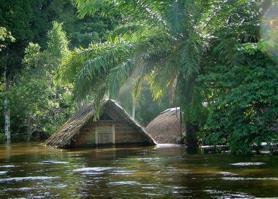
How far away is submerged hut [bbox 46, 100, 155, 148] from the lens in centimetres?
2030

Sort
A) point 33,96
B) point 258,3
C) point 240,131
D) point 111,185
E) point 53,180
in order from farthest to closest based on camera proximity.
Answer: point 33,96 → point 258,3 → point 240,131 → point 53,180 → point 111,185

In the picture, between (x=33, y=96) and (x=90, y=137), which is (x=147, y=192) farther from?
(x=33, y=96)

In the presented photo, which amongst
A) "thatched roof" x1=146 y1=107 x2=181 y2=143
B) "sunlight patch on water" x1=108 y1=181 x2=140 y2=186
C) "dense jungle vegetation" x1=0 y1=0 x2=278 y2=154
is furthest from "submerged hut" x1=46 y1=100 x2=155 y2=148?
"sunlight patch on water" x1=108 y1=181 x2=140 y2=186

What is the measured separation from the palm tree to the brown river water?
3.36 metres

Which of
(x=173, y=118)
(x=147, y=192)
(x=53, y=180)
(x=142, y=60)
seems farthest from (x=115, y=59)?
(x=147, y=192)

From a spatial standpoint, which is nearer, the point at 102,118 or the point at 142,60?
the point at 142,60

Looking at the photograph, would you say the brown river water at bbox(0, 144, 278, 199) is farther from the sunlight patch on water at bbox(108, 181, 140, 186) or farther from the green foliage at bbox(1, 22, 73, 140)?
the green foliage at bbox(1, 22, 73, 140)

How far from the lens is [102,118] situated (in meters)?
21.5

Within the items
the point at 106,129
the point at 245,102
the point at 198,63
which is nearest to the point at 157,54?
the point at 198,63

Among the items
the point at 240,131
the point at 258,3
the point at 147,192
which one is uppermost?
the point at 258,3

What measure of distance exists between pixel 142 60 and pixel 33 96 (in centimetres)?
1210

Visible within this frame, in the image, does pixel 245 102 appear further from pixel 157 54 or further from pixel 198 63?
pixel 157 54

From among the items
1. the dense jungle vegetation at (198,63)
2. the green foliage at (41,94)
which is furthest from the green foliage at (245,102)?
the green foliage at (41,94)

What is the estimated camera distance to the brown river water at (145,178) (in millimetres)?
7875
